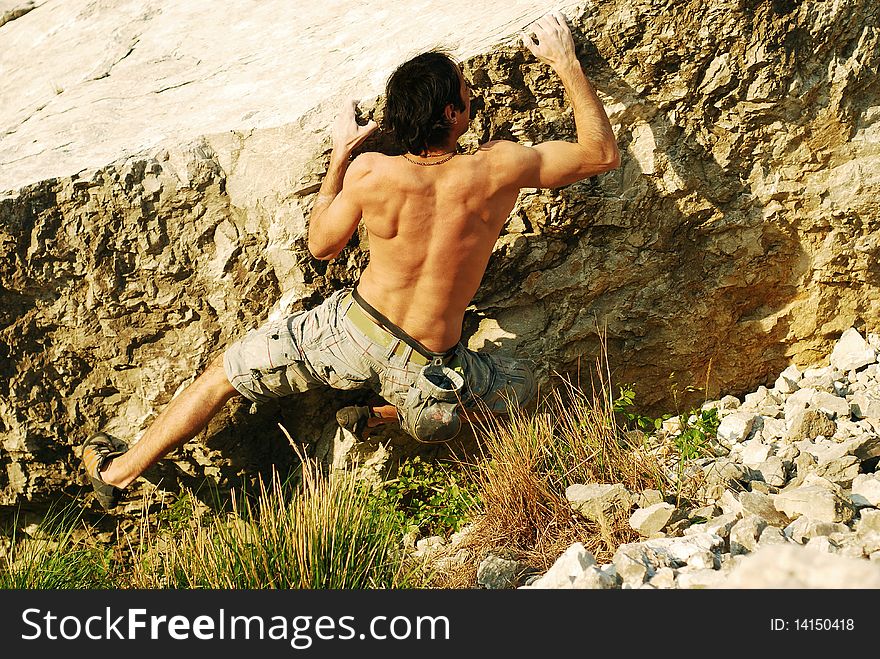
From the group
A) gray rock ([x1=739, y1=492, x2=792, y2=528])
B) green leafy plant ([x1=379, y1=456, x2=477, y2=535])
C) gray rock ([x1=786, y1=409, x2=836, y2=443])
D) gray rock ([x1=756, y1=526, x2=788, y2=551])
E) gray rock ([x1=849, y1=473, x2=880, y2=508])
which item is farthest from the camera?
green leafy plant ([x1=379, y1=456, x2=477, y2=535])

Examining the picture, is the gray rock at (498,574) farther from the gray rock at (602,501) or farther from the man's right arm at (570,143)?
the man's right arm at (570,143)

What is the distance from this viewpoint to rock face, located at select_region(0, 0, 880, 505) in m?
4.52

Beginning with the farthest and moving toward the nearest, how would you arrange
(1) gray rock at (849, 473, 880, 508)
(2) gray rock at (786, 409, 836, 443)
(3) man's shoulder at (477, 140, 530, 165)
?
(2) gray rock at (786, 409, 836, 443) < (3) man's shoulder at (477, 140, 530, 165) < (1) gray rock at (849, 473, 880, 508)

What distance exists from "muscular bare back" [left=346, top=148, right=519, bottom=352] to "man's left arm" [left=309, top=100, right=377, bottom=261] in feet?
0.46

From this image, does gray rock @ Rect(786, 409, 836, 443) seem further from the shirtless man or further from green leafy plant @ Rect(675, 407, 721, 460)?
the shirtless man

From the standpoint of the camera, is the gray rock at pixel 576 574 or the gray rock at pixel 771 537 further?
the gray rock at pixel 771 537

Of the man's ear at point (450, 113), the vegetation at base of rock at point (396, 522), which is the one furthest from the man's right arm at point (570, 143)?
the vegetation at base of rock at point (396, 522)

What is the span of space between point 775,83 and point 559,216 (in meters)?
1.25

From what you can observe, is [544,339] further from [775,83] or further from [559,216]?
[775,83]

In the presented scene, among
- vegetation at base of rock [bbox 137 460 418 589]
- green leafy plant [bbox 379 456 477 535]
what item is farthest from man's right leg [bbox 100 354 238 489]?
green leafy plant [bbox 379 456 477 535]

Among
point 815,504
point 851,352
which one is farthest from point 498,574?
point 851,352

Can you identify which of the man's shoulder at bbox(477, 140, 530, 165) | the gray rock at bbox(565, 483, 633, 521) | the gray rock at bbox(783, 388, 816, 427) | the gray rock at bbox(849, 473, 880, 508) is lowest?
the gray rock at bbox(783, 388, 816, 427)

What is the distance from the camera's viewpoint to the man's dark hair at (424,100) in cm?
411
